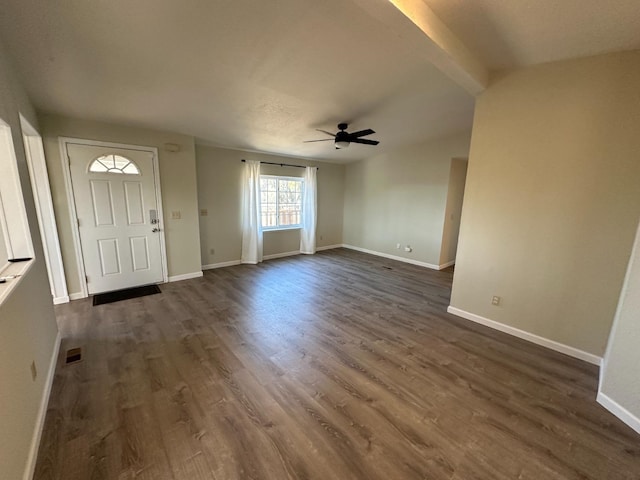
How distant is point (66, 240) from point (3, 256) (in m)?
1.91

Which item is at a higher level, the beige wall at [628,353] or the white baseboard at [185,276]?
the beige wall at [628,353]

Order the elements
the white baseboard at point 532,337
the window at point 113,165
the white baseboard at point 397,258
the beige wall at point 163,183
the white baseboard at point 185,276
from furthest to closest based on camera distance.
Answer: the white baseboard at point 397,258 < the white baseboard at point 185,276 < the window at point 113,165 < the beige wall at point 163,183 < the white baseboard at point 532,337

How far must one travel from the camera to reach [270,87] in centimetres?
279

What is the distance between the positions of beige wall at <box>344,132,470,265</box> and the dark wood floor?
2673 millimetres

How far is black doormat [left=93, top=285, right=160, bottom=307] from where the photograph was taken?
350cm

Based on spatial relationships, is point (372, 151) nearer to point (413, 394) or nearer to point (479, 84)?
point (479, 84)

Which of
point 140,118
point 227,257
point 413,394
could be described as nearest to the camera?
point 413,394

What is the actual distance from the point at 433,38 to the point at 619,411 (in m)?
2.96

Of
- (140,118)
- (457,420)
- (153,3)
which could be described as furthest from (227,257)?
(457,420)

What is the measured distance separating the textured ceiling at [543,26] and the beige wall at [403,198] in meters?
2.57

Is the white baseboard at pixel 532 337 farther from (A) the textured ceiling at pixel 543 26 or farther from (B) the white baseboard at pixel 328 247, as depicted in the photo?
(B) the white baseboard at pixel 328 247

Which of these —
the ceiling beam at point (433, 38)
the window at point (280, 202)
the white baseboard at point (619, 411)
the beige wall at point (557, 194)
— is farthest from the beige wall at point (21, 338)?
the beige wall at point (557, 194)

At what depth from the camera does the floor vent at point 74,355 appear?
225 cm

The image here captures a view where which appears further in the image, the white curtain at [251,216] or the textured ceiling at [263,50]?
the white curtain at [251,216]
